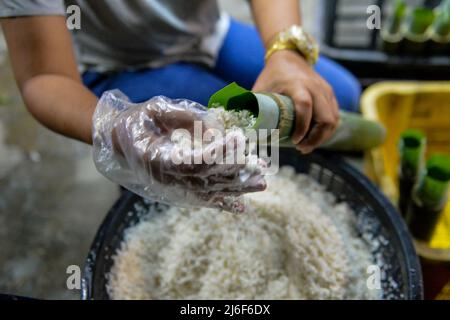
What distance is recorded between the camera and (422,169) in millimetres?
1054

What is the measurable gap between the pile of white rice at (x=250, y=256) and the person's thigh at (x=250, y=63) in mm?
359

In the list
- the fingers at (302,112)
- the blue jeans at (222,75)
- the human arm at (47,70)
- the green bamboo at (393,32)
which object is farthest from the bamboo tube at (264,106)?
the green bamboo at (393,32)

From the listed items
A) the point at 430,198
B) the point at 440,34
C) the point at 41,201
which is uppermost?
the point at 440,34

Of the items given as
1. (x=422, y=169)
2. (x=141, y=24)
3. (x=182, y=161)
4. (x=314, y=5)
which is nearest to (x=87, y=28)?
(x=141, y=24)

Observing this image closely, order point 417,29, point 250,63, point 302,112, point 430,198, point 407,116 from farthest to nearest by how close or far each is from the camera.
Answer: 1. point 417,29
2. point 407,116
3. point 250,63
4. point 430,198
5. point 302,112

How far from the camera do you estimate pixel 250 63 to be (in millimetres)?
1128

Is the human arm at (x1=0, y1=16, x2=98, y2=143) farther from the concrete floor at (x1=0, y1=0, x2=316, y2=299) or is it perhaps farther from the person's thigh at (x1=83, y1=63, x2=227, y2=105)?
the concrete floor at (x1=0, y1=0, x2=316, y2=299)

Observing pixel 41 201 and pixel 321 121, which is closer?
pixel 321 121

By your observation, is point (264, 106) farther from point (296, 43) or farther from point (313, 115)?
point (296, 43)

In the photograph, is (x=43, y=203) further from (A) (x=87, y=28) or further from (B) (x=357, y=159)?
(B) (x=357, y=159)

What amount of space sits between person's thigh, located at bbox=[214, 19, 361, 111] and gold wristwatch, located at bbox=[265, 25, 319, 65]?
0.19 metres

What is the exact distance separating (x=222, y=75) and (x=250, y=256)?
1.65 feet

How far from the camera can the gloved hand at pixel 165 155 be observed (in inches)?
21.6

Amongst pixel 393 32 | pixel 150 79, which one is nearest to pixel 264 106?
pixel 150 79
